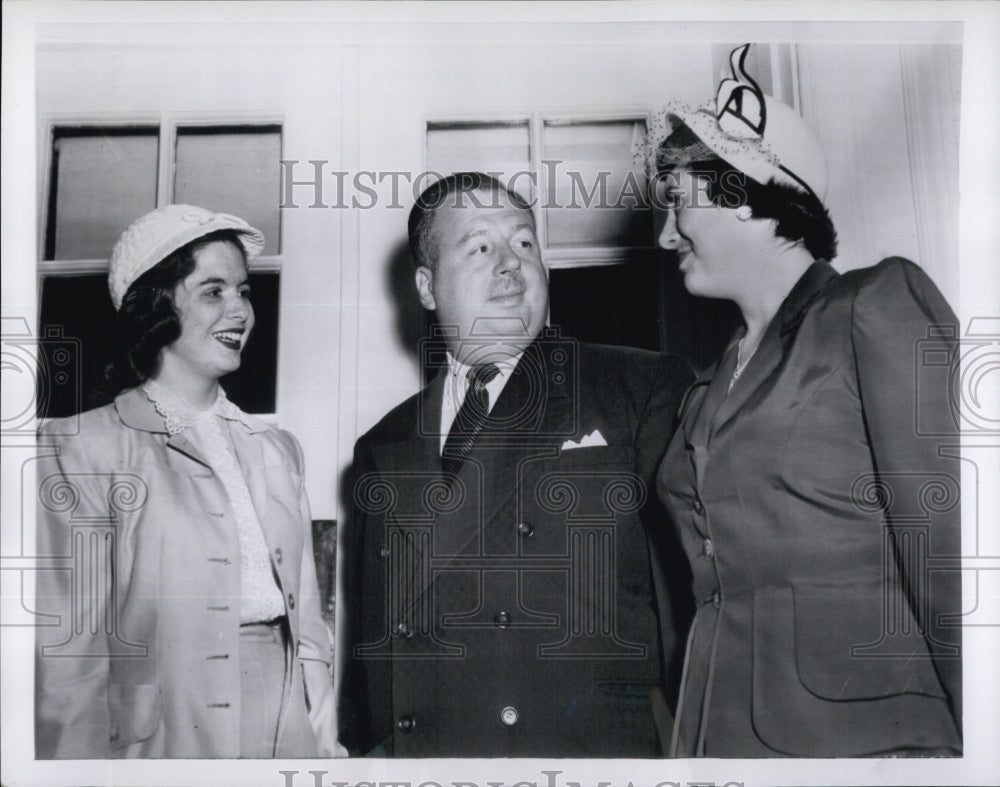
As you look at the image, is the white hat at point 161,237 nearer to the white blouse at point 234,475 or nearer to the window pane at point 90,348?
the window pane at point 90,348

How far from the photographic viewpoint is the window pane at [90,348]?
2.28 m

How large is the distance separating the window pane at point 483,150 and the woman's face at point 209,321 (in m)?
0.48

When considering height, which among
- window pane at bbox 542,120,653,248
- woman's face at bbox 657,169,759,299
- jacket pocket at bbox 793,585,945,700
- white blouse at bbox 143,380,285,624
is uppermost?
window pane at bbox 542,120,653,248

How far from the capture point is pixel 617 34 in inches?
91.7

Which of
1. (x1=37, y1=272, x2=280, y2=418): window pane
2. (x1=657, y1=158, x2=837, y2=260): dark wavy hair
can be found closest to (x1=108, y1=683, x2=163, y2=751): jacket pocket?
(x1=37, y1=272, x2=280, y2=418): window pane

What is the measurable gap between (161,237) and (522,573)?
1047 millimetres

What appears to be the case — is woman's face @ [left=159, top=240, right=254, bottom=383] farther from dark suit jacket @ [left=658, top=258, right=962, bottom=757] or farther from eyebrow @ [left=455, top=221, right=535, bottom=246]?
dark suit jacket @ [left=658, top=258, right=962, bottom=757]

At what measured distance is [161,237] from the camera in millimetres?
2281

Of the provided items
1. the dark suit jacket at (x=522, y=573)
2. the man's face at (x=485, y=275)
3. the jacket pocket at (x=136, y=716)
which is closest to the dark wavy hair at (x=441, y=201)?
the man's face at (x=485, y=275)

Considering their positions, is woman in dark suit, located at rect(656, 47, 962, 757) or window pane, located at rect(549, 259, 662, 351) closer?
woman in dark suit, located at rect(656, 47, 962, 757)

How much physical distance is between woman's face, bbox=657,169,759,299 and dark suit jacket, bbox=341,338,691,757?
187 mm

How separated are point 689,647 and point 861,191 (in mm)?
1033

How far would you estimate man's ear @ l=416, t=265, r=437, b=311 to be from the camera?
229cm

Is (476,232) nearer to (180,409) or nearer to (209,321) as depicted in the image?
(209,321)
